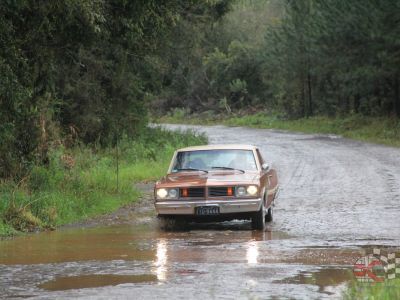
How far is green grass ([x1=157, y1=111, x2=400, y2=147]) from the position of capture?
4722cm

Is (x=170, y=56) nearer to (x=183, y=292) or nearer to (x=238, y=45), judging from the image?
(x=183, y=292)

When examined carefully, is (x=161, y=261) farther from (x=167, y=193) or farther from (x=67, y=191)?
(x=67, y=191)

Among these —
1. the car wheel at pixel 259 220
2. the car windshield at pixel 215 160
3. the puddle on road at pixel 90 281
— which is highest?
the car windshield at pixel 215 160

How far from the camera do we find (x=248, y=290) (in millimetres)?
8867

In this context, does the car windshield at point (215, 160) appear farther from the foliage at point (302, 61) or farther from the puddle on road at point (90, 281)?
the foliage at point (302, 61)

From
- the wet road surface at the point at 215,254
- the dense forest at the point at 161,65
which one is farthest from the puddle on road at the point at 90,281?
the dense forest at the point at 161,65

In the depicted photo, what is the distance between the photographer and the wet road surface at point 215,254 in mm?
9102

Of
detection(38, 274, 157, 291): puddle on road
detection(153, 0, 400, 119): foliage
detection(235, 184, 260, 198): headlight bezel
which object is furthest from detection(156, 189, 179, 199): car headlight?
detection(153, 0, 400, 119): foliage

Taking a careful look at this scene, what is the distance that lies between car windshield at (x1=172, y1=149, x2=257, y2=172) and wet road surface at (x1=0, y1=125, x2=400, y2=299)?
1111 millimetres

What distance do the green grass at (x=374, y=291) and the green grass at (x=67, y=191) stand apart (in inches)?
292

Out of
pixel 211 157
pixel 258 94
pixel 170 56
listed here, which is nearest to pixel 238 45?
pixel 258 94

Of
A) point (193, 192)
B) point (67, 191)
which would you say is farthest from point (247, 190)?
point (67, 191)

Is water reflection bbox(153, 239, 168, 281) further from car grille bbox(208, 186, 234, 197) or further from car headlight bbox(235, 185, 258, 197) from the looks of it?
car headlight bbox(235, 185, 258, 197)

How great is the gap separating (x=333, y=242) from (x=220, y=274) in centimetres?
347
